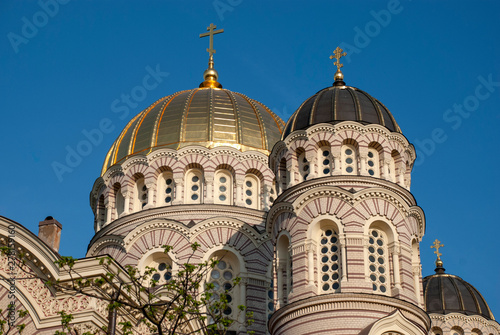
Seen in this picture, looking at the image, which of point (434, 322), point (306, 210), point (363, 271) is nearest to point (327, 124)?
point (306, 210)

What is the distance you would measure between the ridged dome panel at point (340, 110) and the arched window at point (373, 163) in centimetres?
94

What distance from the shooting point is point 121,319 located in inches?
945

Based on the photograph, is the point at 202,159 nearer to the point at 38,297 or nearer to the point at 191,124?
the point at 191,124

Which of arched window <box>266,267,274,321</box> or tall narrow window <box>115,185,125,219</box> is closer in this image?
arched window <box>266,267,274,321</box>

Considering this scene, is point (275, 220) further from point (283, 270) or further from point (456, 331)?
point (456, 331)

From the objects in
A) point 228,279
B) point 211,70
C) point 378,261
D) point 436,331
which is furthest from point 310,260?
point 211,70

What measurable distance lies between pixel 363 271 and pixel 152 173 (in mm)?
11710

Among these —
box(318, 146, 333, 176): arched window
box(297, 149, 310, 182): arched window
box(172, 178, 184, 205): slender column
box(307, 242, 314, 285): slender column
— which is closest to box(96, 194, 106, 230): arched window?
box(172, 178, 184, 205): slender column

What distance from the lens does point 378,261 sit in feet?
90.7

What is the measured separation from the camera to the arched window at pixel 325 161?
29.6m

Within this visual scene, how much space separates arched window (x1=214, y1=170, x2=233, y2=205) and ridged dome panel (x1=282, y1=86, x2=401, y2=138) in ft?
18.2

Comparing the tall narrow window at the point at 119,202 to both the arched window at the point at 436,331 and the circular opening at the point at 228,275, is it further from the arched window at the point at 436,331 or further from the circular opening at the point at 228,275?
the arched window at the point at 436,331

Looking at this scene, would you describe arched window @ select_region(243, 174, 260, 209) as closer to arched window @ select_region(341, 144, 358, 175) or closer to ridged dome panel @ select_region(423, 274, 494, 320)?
arched window @ select_region(341, 144, 358, 175)

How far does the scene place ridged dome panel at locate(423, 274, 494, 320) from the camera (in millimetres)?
36156
